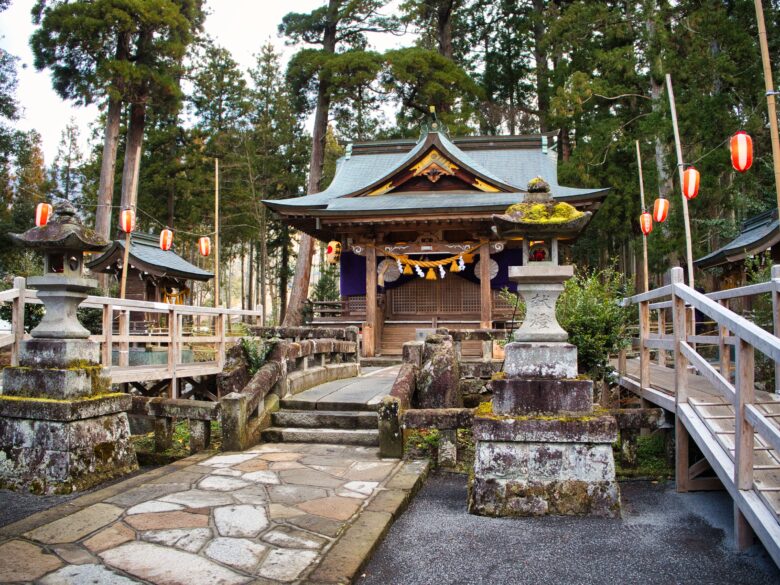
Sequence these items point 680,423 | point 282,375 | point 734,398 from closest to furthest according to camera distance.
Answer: point 734,398, point 680,423, point 282,375

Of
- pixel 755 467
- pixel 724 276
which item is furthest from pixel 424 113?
pixel 755 467

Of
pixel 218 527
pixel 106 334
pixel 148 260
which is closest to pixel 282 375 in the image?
pixel 106 334

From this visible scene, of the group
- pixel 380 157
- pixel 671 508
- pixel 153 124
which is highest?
pixel 153 124

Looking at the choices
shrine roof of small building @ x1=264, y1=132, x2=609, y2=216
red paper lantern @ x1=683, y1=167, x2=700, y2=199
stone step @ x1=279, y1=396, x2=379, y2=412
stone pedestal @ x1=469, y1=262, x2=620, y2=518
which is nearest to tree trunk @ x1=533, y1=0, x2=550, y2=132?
shrine roof of small building @ x1=264, y1=132, x2=609, y2=216

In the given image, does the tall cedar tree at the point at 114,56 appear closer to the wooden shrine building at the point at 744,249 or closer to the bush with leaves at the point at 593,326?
the bush with leaves at the point at 593,326

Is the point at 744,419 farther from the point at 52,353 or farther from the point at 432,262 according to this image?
the point at 432,262

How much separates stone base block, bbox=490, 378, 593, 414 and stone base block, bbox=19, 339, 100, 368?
12.9ft

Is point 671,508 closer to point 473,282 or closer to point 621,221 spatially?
point 473,282

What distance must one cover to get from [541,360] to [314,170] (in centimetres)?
2113

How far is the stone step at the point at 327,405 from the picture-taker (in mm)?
7328

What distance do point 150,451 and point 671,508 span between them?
5480mm

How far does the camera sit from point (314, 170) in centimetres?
2458

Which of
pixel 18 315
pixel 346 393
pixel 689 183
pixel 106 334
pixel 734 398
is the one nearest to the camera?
pixel 734 398

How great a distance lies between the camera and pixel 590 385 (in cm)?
462
